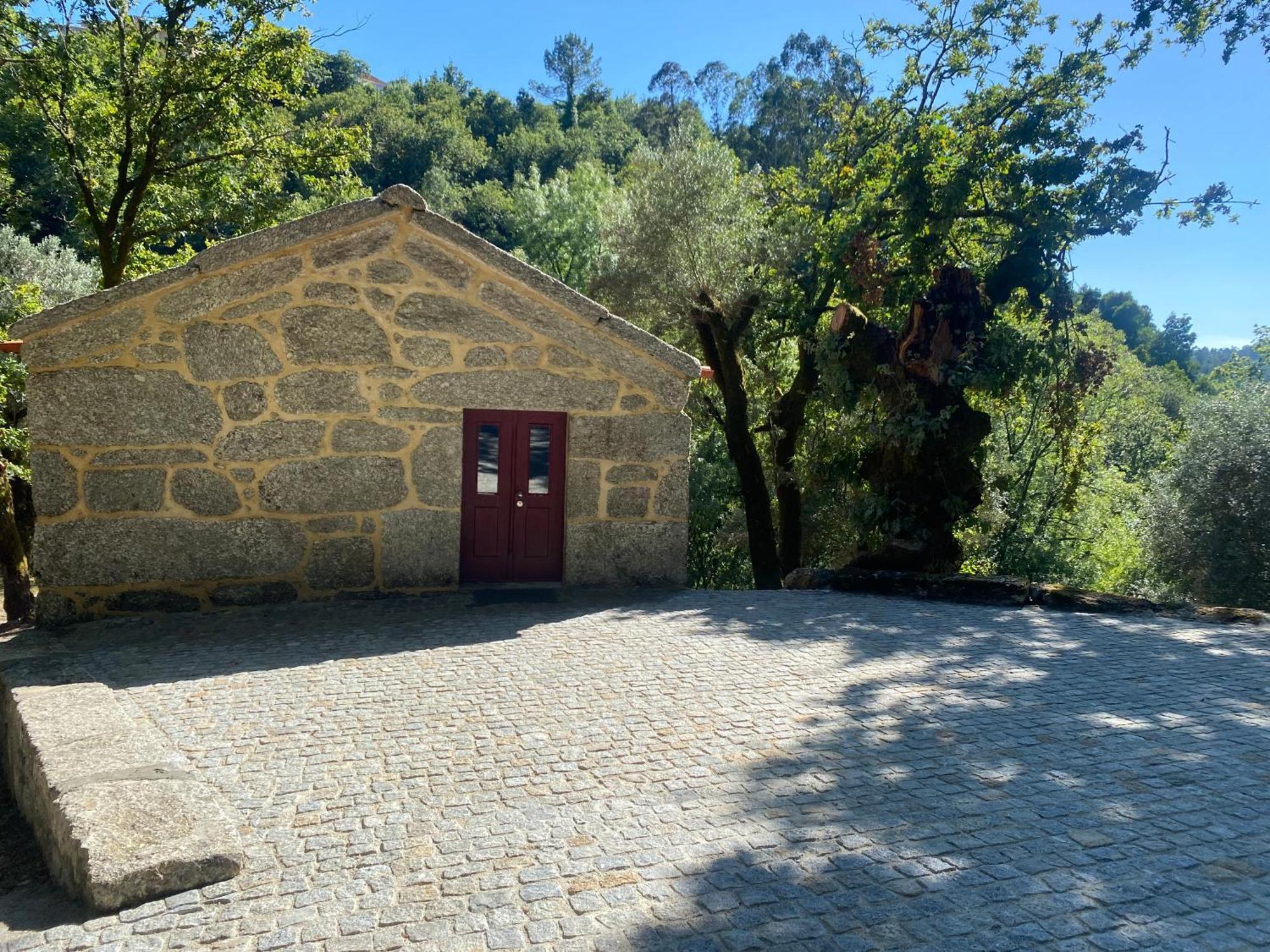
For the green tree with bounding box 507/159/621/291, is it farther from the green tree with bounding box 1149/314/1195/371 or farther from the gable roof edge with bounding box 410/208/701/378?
the green tree with bounding box 1149/314/1195/371

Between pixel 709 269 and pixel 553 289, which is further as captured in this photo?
pixel 709 269

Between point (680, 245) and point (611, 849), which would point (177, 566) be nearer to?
point (611, 849)

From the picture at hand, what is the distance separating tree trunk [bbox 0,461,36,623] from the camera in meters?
10.4

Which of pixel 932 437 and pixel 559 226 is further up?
pixel 559 226

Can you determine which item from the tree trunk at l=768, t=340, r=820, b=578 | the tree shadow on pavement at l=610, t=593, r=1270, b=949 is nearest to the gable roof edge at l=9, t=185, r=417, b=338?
the tree shadow on pavement at l=610, t=593, r=1270, b=949

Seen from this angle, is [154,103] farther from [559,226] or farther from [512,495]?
Answer: [559,226]

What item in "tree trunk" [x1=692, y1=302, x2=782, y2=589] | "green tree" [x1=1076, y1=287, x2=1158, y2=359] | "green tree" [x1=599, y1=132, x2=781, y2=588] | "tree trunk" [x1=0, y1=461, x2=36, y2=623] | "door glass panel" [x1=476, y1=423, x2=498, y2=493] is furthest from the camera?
"green tree" [x1=1076, y1=287, x2=1158, y2=359]

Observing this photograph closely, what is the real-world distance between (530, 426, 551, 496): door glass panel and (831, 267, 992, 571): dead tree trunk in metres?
3.95

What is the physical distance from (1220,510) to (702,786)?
11958mm

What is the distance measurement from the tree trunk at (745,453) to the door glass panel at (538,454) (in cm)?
733

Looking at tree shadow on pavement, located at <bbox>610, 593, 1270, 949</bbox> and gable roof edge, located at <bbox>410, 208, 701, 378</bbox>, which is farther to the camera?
gable roof edge, located at <bbox>410, 208, 701, 378</bbox>

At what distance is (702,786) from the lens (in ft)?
13.0

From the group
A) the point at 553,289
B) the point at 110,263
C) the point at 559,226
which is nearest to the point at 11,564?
the point at 110,263

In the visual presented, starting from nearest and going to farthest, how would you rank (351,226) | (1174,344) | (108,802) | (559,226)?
(108,802), (351,226), (559,226), (1174,344)
